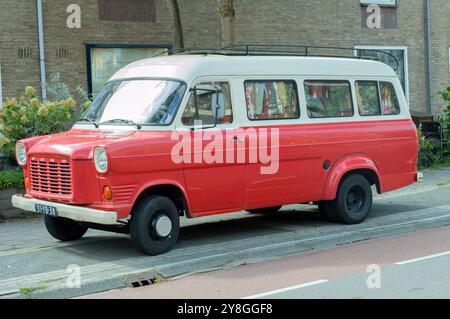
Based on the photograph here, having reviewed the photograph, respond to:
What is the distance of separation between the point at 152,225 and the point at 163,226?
0.44 ft

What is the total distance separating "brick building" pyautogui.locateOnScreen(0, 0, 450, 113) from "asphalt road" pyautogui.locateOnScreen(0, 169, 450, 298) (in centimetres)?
573

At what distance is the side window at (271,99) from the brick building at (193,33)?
7.72 meters

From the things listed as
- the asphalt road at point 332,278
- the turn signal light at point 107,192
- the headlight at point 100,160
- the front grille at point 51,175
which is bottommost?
the asphalt road at point 332,278

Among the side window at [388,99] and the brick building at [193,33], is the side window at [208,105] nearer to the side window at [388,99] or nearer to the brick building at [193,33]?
the side window at [388,99]

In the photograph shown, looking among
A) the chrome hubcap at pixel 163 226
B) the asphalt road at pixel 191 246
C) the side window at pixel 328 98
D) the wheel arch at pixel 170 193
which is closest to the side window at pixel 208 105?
the wheel arch at pixel 170 193

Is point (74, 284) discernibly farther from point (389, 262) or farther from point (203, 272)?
point (389, 262)

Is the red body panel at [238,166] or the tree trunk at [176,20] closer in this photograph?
the red body panel at [238,166]

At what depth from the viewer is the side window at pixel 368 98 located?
1062 centimetres

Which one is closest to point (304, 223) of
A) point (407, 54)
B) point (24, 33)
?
point (24, 33)

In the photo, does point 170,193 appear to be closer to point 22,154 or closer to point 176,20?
point 22,154

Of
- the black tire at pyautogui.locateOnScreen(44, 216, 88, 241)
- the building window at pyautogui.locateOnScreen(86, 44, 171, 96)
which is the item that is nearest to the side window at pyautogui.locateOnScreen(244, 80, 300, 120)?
the black tire at pyautogui.locateOnScreen(44, 216, 88, 241)

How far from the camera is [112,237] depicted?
9.77m

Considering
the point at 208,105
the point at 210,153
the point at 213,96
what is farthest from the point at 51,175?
the point at 213,96

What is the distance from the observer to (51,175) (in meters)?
8.46
